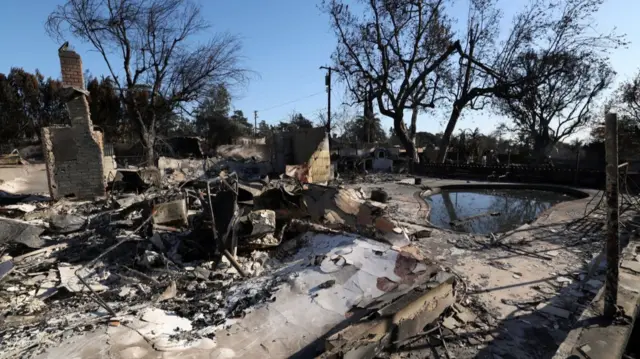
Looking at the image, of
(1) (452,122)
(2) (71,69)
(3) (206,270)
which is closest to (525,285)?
(3) (206,270)

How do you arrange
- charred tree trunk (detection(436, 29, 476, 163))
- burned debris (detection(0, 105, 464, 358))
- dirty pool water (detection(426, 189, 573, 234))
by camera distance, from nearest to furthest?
burned debris (detection(0, 105, 464, 358)) < dirty pool water (detection(426, 189, 573, 234)) < charred tree trunk (detection(436, 29, 476, 163))

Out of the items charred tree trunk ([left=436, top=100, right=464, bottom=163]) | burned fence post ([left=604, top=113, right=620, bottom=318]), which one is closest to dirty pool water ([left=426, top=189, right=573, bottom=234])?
burned fence post ([left=604, top=113, right=620, bottom=318])

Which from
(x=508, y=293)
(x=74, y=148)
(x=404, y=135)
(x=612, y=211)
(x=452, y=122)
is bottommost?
(x=508, y=293)

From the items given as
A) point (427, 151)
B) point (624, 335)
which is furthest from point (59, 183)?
point (427, 151)

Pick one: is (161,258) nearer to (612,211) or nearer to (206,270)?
(206,270)

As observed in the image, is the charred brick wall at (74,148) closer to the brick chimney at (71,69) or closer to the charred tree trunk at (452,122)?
the brick chimney at (71,69)

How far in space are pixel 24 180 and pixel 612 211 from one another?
1612 centimetres

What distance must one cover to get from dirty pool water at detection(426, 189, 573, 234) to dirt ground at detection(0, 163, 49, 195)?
38.9ft

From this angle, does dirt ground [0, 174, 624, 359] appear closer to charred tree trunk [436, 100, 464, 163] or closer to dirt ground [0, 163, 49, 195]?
dirt ground [0, 163, 49, 195]

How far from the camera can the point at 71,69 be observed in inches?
327

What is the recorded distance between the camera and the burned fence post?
2701mm

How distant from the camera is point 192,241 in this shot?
4582 millimetres

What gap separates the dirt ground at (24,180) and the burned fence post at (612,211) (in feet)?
42.8

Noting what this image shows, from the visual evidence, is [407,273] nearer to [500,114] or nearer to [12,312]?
[12,312]
